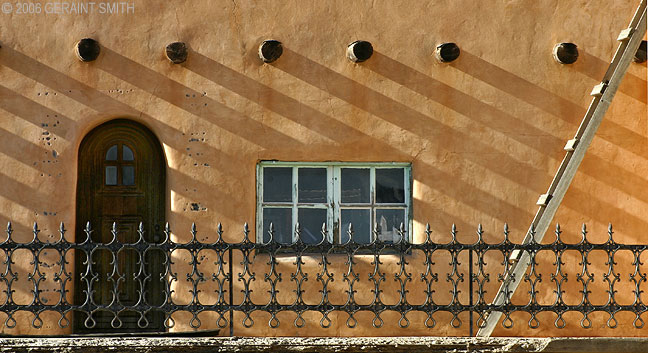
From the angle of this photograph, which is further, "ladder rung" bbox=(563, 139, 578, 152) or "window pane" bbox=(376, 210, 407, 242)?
"window pane" bbox=(376, 210, 407, 242)

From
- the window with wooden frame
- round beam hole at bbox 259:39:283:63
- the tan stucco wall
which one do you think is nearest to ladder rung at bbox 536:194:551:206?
the tan stucco wall

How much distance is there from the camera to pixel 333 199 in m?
9.75

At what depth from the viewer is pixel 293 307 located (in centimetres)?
747

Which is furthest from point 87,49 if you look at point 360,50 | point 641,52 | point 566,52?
point 641,52

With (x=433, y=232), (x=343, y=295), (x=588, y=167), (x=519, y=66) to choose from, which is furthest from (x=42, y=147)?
(x=588, y=167)

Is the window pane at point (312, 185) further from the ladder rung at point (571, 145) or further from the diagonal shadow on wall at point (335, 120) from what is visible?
the ladder rung at point (571, 145)

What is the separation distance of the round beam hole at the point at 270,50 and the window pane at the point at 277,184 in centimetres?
116

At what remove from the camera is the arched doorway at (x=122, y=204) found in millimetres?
9648

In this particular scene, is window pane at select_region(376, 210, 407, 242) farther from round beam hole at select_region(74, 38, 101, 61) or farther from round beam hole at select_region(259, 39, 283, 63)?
round beam hole at select_region(74, 38, 101, 61)

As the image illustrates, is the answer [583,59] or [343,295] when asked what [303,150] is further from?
[583,59]

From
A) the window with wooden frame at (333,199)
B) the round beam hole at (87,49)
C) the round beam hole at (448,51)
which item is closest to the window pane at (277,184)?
the window with wooden frame at (333,199)

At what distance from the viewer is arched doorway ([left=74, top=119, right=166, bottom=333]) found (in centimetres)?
965

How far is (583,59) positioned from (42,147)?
572 cm

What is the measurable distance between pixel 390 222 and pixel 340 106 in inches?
53.1
